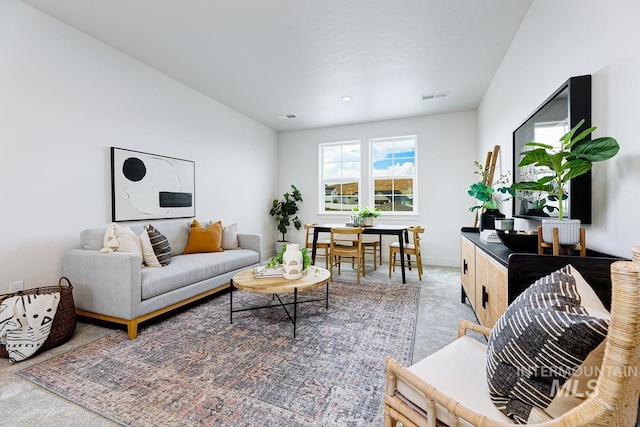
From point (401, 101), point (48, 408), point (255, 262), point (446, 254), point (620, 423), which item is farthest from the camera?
point (446, 254)

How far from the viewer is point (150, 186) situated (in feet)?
11.0

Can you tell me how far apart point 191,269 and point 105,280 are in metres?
0.70

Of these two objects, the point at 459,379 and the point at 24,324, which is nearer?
the point at 459,379

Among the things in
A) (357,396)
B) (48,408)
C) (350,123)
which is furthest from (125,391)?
(350,123)

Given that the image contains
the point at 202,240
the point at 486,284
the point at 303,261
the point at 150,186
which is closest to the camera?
the point at 486,284

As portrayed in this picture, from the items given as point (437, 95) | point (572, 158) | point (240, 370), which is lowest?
point (240, 370)

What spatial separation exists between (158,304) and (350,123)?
4545 mm

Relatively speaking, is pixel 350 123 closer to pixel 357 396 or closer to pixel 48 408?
pixel 357 396

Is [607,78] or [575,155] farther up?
[607,78]

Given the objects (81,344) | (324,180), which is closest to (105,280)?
Answer: (81,344)

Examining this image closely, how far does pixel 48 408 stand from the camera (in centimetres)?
144

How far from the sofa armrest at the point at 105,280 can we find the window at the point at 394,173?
14.1ft

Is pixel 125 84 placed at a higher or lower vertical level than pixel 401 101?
lower

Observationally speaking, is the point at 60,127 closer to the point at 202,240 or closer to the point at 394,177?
the point at 202,240
